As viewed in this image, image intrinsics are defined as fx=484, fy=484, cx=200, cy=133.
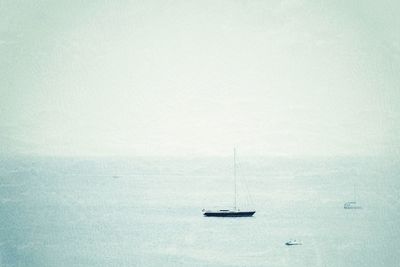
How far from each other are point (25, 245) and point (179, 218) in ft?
63.3

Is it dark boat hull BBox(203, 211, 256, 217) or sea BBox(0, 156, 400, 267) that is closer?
sea BBox(0, 156, 400, 267)

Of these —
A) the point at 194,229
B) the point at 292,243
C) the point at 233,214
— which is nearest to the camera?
the point at 292,243

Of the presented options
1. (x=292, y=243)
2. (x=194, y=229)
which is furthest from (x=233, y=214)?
(x=292, y=243)

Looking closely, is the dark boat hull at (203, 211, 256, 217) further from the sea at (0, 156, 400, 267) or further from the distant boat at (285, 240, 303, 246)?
the distant boat at (285, 240, 303, 246)

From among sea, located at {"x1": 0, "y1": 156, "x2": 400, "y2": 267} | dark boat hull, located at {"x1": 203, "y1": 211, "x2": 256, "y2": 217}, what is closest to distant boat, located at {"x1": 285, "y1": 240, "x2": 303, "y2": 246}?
sea, located at {"x1": 0, "y1": 156, "x2": 400, "y2": 267}

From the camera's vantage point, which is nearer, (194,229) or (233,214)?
(194,229)

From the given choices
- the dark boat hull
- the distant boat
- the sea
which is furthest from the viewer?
the dark boat hull

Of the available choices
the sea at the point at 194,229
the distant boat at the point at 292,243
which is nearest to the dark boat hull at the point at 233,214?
the sea at the point at 194,229

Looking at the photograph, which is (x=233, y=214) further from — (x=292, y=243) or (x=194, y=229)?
(x=292, y=243)

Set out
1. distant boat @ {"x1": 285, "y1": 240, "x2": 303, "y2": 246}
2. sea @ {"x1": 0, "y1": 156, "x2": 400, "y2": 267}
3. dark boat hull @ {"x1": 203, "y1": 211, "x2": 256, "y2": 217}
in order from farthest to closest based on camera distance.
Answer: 1. dark boat hull @ {"x1": 203, "y1": 211, "x2": 256, "y2": 217}
2. distant boat @ {"x1": 285, "y1": 240, "x2": 303, "y2": 246}
3. sea @ {"x1": 0, "y1": 156, "x2": 400, "y2": 267}

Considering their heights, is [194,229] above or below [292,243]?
above

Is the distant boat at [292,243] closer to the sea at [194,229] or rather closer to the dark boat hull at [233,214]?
the sea at [194,229]

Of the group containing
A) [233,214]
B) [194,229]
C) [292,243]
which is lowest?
[292,243]

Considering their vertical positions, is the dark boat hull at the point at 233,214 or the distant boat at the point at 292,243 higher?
the dark boat hull at the point at 233,214
